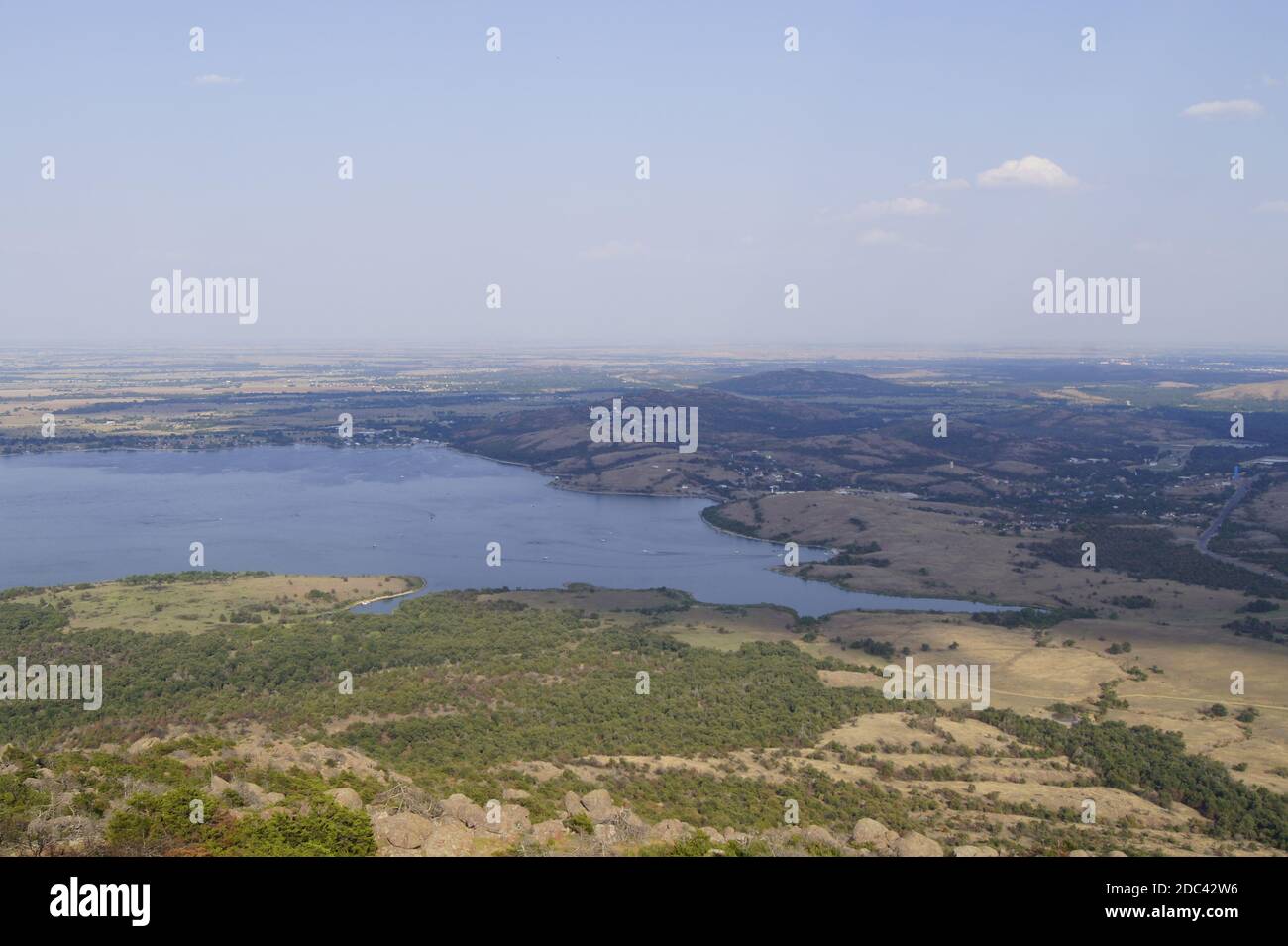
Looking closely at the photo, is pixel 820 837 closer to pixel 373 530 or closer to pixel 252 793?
pixel 252 793

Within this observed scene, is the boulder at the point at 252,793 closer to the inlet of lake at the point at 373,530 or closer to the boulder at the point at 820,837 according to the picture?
the boulder at the point at 820,837

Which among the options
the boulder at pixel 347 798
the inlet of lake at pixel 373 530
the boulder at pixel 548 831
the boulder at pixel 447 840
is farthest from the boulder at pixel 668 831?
the inlet of lake at pixel 373 530

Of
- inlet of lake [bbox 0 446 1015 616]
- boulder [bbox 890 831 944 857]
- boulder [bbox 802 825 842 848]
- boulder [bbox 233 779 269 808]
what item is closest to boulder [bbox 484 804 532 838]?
boulder [bbox 233 779 269 808]

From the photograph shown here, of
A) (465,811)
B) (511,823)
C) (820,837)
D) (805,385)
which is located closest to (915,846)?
(820,837)

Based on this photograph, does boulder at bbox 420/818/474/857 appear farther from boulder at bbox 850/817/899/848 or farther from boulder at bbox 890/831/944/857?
boulder at bbox 890/831/944/857
